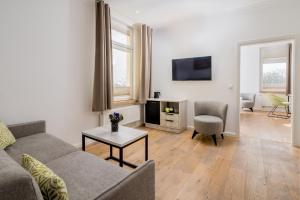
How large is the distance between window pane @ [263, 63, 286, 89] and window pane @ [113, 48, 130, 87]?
593 centimetres

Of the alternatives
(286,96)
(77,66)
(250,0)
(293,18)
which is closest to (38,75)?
(77,66)

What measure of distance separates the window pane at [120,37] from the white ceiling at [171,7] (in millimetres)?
419

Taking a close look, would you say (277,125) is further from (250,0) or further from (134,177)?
(134,177)

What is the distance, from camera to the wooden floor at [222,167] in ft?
5.78

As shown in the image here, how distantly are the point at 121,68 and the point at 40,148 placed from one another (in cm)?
263

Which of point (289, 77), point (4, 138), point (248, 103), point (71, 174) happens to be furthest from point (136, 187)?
point (289, 77)

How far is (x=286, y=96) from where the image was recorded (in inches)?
245

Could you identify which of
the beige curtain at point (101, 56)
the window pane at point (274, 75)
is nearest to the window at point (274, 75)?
the window pane at point (274, 75)

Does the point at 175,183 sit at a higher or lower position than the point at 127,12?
lower

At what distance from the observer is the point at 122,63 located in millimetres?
4004

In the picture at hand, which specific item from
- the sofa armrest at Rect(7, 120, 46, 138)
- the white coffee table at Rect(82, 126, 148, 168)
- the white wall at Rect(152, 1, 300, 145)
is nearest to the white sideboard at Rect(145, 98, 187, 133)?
the white wall at Rect(152, 1, 300, 145)

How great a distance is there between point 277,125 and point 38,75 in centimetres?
555

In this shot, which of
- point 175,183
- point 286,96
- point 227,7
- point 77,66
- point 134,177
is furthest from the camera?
point 286,96

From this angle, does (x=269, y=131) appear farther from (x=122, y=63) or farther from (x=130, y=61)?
(x=122, y=63)
